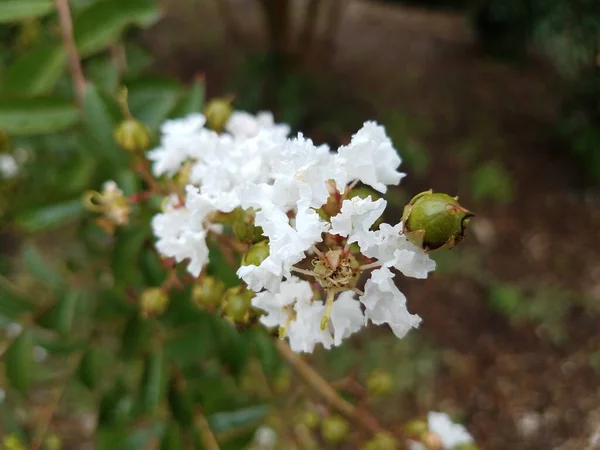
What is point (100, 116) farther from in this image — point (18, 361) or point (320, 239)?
point (320, 239)

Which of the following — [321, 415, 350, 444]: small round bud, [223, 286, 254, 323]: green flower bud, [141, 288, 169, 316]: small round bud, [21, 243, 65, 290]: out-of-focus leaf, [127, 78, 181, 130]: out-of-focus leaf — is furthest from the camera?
[21, 243, 65, 290]: out-of-focus leaf

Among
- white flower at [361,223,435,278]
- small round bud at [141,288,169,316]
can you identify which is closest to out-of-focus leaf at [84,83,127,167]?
small round bud at [141,288,169,316]

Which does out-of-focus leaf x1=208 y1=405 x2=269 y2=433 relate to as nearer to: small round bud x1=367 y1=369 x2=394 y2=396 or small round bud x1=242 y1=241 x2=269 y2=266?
small round bud x1=367 y1=369 x2=394 y2=396

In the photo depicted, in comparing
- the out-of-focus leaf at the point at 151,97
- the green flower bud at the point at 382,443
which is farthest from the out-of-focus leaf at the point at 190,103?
the green flower bud at the point at 382,443

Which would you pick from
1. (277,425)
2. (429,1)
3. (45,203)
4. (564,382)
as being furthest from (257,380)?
(429,1)

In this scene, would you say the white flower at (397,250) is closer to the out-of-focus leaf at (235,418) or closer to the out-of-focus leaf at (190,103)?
the out-of-focus leaf at (190,103)

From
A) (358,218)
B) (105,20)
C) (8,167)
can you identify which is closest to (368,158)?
(358,218)

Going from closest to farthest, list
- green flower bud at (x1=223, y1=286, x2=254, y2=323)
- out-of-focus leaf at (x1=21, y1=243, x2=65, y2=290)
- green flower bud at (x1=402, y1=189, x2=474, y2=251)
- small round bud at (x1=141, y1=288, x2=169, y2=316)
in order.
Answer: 1. green flower bud at (x1=402, y1=189, x2=474, y2=251)
2. green flower bud at (x1=223, y1=286, x2=254, y2=323)
3. small round bud at (x1=141, y1=288, x2=169, y2=316)
4. out-of-focus leaf at (x1=21, y1=243, x2=65, y2=290)

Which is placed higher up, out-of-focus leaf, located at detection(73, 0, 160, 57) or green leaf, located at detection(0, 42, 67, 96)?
out-of-focus leaf, located at detection(73, 0, 160, 57)
